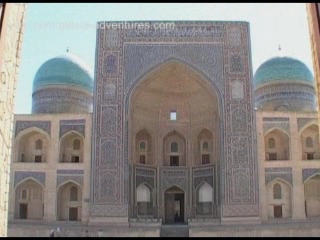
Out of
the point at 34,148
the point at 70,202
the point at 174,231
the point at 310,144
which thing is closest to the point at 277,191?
the point at 310,144

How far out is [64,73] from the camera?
2141 cm

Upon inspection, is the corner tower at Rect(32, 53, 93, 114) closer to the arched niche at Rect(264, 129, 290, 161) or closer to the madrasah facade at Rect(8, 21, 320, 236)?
the madrasah facade at Rect(8, 21, 320, 236)

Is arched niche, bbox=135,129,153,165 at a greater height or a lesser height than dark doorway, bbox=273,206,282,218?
greater

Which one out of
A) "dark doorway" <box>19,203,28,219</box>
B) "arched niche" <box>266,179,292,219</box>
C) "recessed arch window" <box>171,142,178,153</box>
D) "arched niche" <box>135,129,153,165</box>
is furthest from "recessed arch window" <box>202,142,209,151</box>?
"dark doorway" <box>19,203,28,219</box>

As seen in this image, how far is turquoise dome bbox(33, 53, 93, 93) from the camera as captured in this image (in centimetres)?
2138

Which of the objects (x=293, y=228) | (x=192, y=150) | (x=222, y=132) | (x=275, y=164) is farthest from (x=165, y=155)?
(x=293, y=228)

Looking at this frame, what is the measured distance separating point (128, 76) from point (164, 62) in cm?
145

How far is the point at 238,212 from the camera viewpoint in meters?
16.6

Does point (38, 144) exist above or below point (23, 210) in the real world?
above

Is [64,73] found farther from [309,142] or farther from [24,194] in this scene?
[309,142]

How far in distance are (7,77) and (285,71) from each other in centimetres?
1843

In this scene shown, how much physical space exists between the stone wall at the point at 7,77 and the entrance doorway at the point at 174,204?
1489 centimetres

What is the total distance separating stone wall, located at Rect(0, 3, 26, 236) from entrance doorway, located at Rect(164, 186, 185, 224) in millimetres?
14893

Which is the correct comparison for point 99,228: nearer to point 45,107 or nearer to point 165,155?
point 165,155
